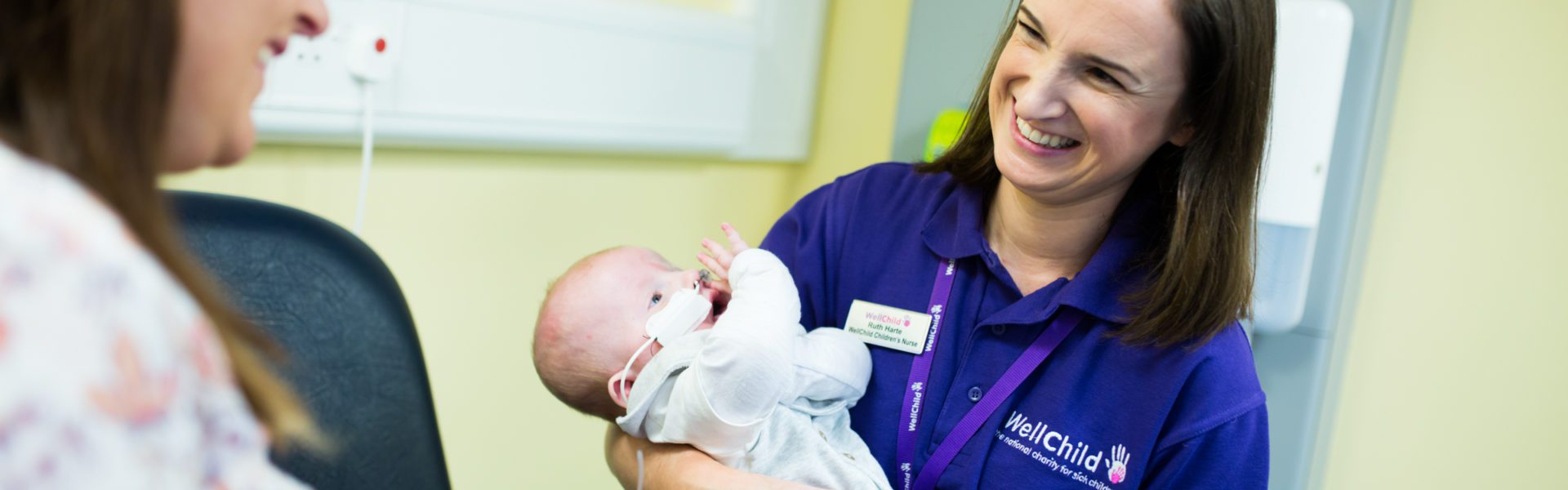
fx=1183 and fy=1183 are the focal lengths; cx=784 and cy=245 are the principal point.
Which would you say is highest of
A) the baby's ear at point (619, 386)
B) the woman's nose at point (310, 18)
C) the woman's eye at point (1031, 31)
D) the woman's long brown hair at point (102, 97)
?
the woman's eye at point (1031, 31)

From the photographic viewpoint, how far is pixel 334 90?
162 centimetres

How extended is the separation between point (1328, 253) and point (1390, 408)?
31cm

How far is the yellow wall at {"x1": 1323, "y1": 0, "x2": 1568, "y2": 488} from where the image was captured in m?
1.91

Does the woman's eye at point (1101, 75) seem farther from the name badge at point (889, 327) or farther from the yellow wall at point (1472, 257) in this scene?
the yellow wall at point (1472, 257)

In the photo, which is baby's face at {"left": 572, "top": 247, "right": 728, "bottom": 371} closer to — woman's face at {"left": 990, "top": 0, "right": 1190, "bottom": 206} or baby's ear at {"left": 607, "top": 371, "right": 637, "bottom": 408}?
baby's ear at {"left": 607, "top": 371, "right": 637, "bottom": 408}

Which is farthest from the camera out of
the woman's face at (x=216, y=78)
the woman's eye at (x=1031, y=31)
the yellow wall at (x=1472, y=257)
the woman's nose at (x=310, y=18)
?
the yellow wall at (x=1472, y=257)

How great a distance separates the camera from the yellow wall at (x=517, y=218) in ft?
5.83

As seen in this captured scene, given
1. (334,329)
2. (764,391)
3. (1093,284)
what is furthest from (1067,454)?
(334,329)

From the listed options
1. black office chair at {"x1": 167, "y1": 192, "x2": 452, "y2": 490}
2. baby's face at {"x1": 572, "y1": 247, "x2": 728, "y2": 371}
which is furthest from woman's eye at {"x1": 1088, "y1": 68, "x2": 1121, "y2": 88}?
black office chair at {"x1": 167, "y1": 192, "x2": 452, "y2": 490}

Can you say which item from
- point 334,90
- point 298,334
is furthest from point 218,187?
point 298,334

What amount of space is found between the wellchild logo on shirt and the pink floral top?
3.26ft

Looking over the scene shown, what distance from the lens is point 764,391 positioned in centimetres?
128

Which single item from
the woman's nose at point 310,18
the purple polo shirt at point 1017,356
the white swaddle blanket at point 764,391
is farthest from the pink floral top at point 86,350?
the purple polo shirt at point 1017,356

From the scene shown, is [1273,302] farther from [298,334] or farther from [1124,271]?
[298,334]
